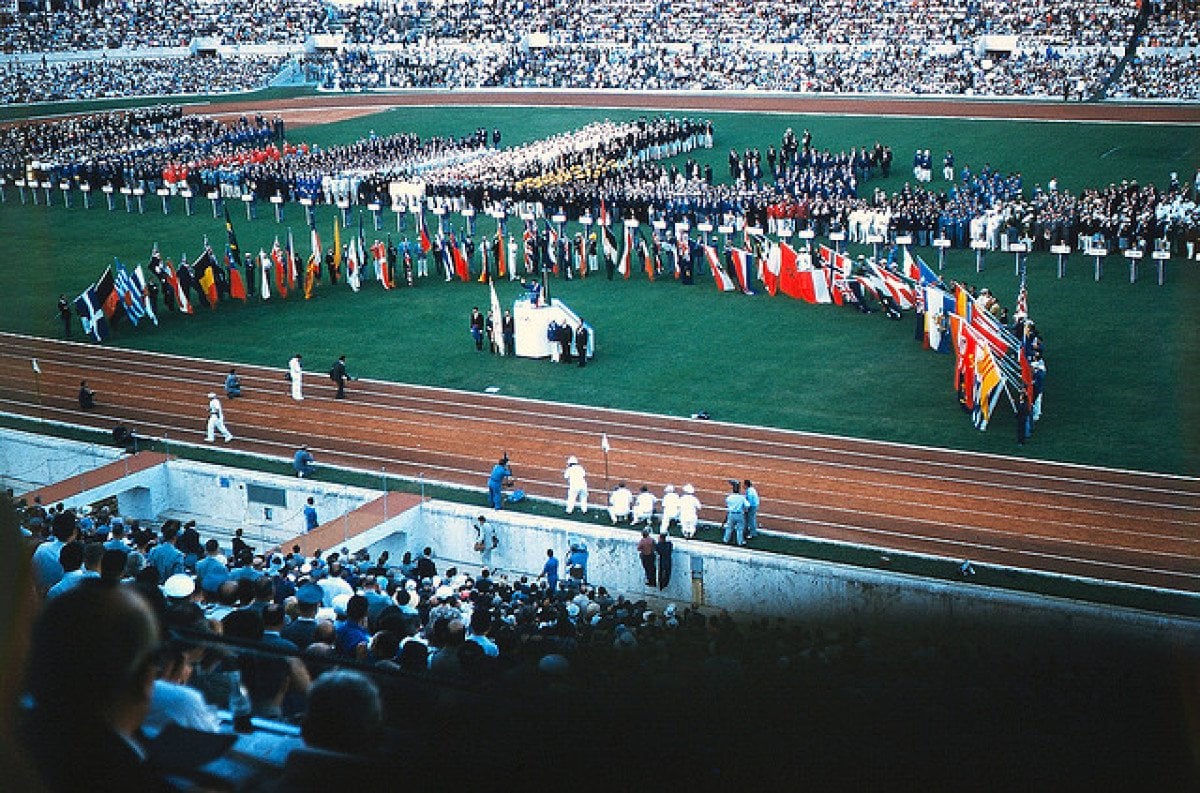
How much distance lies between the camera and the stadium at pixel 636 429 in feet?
12.8

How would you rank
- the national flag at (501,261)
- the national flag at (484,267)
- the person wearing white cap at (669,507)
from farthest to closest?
the national flag at (501,261), the national flag at (484,267), the person wearing white cap at (669,507)

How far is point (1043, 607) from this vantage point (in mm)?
16078

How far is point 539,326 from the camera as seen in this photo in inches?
1109

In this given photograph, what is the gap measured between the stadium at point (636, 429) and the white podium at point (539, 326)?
0.11 metres

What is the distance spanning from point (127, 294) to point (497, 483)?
49.4 feet

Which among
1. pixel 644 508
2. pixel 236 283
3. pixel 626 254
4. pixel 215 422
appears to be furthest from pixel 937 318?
pixel 236 283

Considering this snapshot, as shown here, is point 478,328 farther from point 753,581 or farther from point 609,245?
point 753,581

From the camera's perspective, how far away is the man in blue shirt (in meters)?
20.5

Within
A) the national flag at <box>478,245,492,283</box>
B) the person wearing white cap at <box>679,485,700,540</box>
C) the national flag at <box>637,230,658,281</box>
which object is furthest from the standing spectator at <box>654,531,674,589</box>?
the national flag at <box>637,230,658,281</box>

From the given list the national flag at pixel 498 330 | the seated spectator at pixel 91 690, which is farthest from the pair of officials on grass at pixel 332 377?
the seated spectator at pixel 91 690

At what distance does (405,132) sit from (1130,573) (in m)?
44.9

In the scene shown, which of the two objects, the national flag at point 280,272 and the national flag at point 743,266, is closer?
the national flag at point 743,266

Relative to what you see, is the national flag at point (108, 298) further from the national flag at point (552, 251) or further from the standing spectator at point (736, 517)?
the standing spectator at point (736, 517)

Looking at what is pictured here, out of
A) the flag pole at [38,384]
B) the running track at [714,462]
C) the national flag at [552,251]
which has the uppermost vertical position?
the national flag at [552,251]
